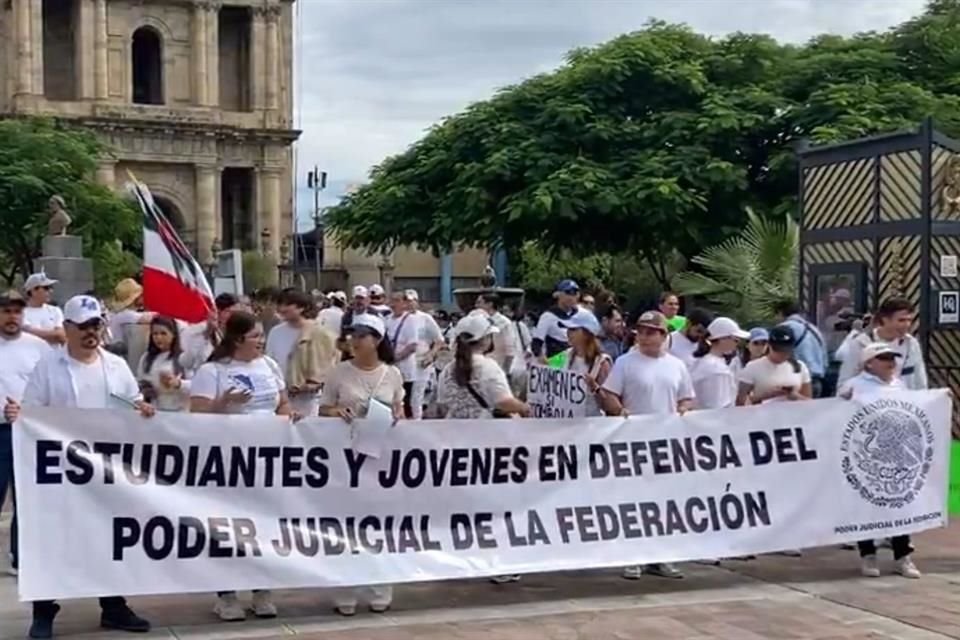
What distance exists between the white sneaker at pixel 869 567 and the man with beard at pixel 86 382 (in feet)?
15.1

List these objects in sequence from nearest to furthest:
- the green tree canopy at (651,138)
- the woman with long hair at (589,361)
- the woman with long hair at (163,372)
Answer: the woman with long hair at (163,372)
the woman with long hair at (589,361)
the green tree canopy at (651,138)

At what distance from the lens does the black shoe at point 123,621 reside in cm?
750

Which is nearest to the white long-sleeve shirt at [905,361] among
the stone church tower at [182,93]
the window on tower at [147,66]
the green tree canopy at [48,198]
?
the green tree canopy at [48,198]

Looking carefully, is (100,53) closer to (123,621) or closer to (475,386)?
(475,386)

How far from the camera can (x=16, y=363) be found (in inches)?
342

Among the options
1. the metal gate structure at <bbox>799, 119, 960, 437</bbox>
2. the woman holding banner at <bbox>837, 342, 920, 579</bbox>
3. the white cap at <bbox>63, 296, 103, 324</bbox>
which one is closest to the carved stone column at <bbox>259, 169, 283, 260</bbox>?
the metal gate structure at <bbox>799, 119, 960, 437</bbox>

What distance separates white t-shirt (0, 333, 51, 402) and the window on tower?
69.9m

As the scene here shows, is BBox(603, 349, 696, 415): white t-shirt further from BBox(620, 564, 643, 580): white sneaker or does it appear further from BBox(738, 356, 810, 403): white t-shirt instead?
BBox(620, 564, 643, 580): white sneaker

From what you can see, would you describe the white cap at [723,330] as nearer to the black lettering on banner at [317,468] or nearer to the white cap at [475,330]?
the white cap at [475,330]

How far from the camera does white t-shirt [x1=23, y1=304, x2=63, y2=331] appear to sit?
11.1m

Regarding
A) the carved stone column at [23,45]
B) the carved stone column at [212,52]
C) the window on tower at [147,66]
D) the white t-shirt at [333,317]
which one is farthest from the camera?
the window on tower at [147,66]

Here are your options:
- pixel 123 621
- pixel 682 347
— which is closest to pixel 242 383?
pixel 123 621

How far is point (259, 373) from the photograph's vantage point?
791cm

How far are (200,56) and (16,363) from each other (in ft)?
227
